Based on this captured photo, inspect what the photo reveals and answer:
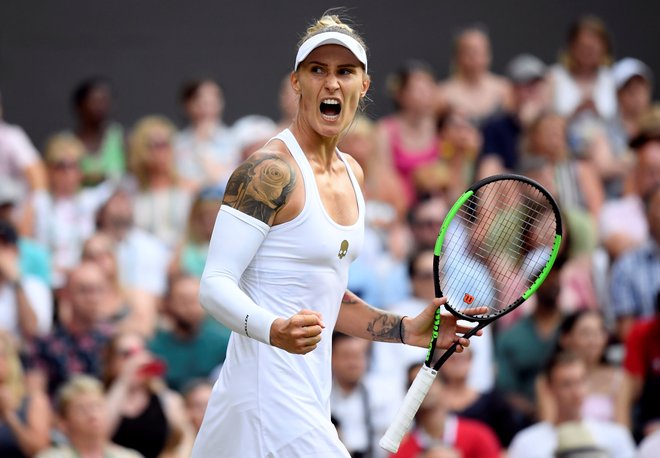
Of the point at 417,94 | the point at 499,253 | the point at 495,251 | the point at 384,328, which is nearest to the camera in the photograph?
the point at 384,328

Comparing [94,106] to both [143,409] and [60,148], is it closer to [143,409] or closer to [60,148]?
[60,148]

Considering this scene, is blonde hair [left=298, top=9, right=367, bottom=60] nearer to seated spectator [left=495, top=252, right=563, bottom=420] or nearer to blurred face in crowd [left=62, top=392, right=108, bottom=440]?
blurred face in crowd [left=62, top=392, right=108, bottom=440]

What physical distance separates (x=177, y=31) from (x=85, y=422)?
5.17 m

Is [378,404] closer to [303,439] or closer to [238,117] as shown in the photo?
[303,439]

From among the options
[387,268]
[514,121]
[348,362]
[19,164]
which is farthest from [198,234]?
[514,121]

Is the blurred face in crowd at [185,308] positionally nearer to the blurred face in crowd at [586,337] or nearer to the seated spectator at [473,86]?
the blurred face in crowd at [586,337]

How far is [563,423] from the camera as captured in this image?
7320mm

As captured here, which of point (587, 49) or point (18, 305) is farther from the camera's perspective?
point (587, 49)

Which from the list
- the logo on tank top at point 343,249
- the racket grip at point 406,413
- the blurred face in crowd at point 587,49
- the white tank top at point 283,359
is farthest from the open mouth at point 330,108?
the blurred face in crowd at point 587,49

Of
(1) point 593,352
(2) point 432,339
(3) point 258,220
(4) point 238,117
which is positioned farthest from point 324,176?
(4) point 238,117

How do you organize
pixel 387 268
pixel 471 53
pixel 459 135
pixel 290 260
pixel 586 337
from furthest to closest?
pixel 471 53
pixel 459 135
pixel 387 268
pixel 586 337
pixel 290 260

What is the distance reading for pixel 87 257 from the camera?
830 centimetres

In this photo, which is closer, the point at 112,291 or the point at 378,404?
the point at 378,404

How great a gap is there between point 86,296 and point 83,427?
107 centimetres
